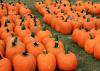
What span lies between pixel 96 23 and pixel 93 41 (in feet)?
5.06

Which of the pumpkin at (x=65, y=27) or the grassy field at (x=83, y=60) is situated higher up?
the pumpkin at (x=65, y=27)

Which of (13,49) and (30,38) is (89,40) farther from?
(13,49)

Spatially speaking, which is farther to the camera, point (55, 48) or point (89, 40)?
point (89, 40)

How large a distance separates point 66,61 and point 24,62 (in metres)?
0.72

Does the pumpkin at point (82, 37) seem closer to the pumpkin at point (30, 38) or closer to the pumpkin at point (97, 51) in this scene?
the pumpkin at point (97, 51)

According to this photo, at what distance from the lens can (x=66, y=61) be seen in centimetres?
468

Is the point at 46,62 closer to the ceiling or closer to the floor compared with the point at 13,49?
closer to the floor

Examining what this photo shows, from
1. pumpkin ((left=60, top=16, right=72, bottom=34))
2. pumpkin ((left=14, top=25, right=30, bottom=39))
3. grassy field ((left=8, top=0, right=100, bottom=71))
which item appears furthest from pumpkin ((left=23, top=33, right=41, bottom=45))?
pumpkin ((left=60, top=16, right=72, bottom=34))

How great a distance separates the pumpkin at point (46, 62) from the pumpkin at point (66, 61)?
0.14m

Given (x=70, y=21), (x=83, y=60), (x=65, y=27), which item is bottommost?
(x=83, y=60)

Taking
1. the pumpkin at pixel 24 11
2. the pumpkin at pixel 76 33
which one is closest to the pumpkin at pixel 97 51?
the pumpkin at pixel 76 33

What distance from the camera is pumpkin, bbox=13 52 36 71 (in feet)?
14.7

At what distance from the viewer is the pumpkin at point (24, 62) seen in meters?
4.48

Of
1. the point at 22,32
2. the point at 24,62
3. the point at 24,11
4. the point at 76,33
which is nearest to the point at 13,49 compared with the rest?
the point at 24,62
